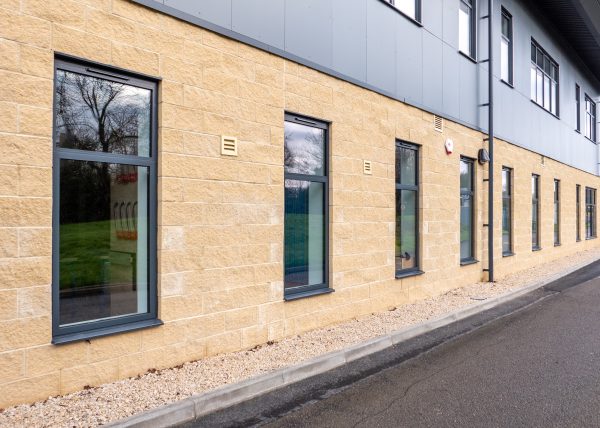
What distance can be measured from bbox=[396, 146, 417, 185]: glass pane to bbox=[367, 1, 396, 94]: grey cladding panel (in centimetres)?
115

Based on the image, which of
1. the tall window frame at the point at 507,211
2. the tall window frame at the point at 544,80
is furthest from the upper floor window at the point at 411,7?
the tall window frame at the point at 544,80

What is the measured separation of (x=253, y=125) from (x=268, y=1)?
5.42 ft

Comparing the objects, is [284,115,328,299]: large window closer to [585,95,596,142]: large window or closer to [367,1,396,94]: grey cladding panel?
[367,1,396,94]: grey cladding panel

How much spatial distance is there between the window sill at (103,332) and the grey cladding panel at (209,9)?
331 centimetres

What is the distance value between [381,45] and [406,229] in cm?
333

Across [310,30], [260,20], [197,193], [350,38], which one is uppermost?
[350,38]

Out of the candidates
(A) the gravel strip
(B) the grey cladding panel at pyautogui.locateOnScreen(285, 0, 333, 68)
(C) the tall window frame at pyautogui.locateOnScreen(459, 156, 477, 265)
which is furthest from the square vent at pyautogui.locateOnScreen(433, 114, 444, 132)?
(A) the gravel strip

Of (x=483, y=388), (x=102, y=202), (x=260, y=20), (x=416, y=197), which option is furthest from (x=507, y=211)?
(x=102, y=202)

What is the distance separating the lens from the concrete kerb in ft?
13.0

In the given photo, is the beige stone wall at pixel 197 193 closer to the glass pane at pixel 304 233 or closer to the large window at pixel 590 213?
the glass pane at pixel 304 233

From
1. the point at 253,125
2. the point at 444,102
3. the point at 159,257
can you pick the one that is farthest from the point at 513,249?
the point at 159,257

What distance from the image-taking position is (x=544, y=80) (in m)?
17.0

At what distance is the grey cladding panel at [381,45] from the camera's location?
8.23m

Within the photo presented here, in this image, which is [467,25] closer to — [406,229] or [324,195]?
[406,229]
